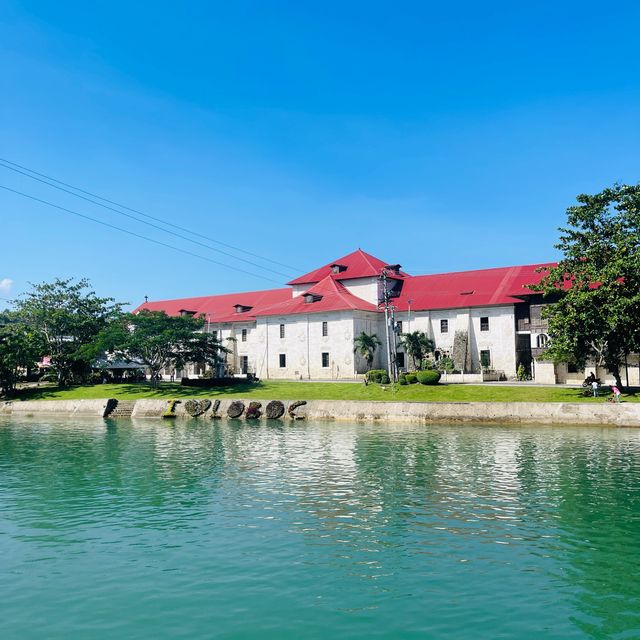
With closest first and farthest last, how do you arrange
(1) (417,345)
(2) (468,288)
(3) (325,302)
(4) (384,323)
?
(1) (417,345)
(2) (468,288)
(3) (325,302)
(4) (384,323)

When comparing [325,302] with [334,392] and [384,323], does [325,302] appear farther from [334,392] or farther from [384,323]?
[334,392]

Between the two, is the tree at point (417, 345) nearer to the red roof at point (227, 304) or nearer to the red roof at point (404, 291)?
the red roof at point (404, 291)

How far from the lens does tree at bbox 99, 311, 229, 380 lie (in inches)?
2479

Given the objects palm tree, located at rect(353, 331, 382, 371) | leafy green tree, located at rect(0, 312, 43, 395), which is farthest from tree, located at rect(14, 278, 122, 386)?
palm tree, located at rect(353, 331, 382, 371)

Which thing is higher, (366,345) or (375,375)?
(366,345)

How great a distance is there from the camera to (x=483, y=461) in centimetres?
2616

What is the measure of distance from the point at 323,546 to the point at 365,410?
1294 inches

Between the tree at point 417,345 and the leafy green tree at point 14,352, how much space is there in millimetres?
41322

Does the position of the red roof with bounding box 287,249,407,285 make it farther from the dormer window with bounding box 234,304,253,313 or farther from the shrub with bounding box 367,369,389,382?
the shrub with bounding box 367,369,389,382

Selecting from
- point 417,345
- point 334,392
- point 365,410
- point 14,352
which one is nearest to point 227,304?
point 14,352

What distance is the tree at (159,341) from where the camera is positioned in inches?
2479

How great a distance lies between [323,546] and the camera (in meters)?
14.2

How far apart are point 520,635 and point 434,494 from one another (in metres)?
10.0

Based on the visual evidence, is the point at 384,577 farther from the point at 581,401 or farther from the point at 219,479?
the point at 581,401
